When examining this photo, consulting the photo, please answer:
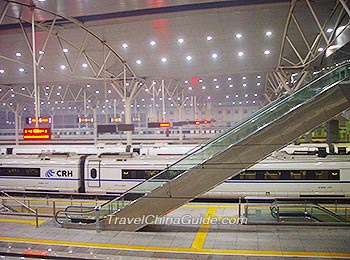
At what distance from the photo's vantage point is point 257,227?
29.7 feet

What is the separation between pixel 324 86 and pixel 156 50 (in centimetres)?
1157

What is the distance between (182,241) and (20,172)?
37.1 ft

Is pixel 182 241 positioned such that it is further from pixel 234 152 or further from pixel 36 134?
pixel 36 134

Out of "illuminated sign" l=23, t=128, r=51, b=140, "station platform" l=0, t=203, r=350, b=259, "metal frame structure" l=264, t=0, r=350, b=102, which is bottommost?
"station platform" l=0, t=203, r=350, b=259

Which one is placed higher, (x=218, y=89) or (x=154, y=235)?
(x=218, y=89)

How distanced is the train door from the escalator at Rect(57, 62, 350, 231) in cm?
505

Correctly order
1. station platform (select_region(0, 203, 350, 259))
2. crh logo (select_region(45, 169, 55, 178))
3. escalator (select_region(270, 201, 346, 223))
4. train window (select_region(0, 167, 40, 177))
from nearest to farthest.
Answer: station platform (select_region(0, 203, 350, 259)) → escalator (select_region(270, 201, 346, 223)) → crh logo (select_region(45, 169, 55, 178)) → train window (select_region(0, 167, 40, 177))

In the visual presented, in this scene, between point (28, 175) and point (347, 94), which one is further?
point (28, 175)

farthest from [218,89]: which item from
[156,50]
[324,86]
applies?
[324,86]

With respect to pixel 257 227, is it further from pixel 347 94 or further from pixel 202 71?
pixel 202 71

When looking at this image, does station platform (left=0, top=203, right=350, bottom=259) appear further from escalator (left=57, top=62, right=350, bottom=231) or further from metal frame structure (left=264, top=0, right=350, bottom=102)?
metal frame structure (left=264, top=0, right=350, bottom=102)

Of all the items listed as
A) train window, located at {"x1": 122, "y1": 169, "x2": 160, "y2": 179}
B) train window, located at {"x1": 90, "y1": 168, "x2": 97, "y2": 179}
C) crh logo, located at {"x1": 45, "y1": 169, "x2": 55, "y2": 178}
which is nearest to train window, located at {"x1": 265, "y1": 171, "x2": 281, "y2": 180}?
train window, located at {"x1": 122, "y1": 169, "x2": 160, "y2": 179}

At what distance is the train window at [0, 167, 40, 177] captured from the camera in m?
15.9

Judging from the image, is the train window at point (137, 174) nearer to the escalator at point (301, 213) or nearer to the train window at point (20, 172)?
the train window at point (20, 172)
